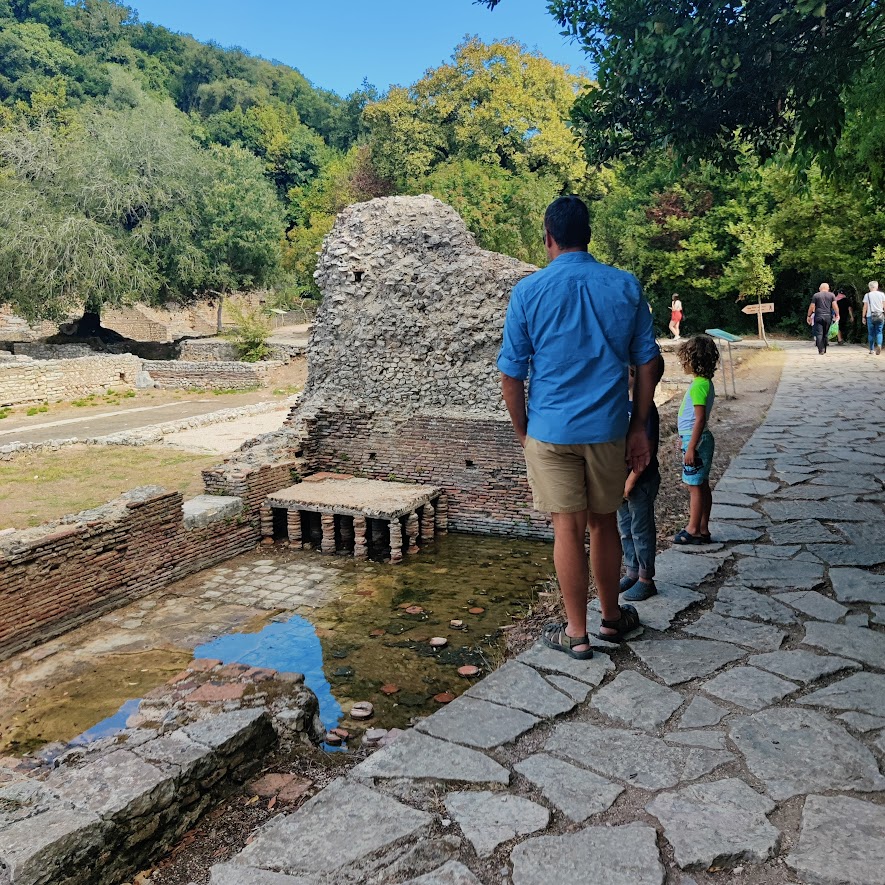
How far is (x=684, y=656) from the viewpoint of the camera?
11.1ft

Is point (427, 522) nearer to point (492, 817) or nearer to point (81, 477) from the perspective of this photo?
point (81, 477)

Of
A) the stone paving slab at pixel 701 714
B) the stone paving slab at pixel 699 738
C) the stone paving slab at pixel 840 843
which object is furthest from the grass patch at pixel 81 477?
the stone paving slab at pixel 840 843

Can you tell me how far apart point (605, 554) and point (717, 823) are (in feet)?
3.99

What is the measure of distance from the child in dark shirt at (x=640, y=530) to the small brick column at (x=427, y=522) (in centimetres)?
568

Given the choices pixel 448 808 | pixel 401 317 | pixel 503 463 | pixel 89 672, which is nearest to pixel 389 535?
pixel 503 463

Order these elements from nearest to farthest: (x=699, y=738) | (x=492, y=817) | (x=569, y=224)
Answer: (x=492, y=817) → (x=699, y=738) → (x=569, y=224)

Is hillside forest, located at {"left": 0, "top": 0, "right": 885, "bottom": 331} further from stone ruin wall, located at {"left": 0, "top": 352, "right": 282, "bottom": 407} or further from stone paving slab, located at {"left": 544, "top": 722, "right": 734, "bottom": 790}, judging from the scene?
stone paving slab, located at {"left": 544, "top": 722, "right": 734, "bottom": 790}

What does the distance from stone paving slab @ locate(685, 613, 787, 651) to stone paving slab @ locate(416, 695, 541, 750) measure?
1.10 m

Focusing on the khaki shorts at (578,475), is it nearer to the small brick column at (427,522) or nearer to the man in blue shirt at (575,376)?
the man in blue shirt at (575,376)

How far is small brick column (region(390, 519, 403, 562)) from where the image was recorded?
8.98 m

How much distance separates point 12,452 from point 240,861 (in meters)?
13.0

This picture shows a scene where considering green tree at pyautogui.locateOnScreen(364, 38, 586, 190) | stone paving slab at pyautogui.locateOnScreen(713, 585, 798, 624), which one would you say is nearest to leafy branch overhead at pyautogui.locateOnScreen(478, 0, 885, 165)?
stone paving slab at pyautogui.locateOnScreen(713, 585, 798, 624)

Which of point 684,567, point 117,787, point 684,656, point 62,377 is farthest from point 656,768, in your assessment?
point 62,377

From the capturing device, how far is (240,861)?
7.27 feet
